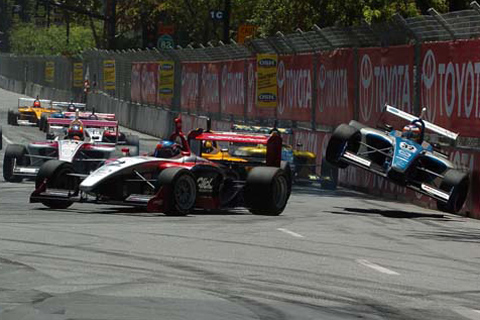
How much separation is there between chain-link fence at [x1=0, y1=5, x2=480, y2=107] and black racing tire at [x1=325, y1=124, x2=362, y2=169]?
2.18 metres

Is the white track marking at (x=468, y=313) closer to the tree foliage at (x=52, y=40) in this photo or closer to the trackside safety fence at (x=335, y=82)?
the trackside safety fence at (x=335, y=82)

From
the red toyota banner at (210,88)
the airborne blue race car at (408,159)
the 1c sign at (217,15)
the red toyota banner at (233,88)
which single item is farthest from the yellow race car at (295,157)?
the 1c sign at (217,15)

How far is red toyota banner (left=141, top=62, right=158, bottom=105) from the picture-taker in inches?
2121

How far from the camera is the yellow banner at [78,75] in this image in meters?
75.3

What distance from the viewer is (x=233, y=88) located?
40250mm

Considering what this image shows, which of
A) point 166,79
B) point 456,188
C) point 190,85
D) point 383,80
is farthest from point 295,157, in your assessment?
point 166,79

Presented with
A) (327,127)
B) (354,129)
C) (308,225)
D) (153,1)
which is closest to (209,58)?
(327,127)

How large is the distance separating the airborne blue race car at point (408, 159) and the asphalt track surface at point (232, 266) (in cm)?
57

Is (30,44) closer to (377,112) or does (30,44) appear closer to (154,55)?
(154,55)

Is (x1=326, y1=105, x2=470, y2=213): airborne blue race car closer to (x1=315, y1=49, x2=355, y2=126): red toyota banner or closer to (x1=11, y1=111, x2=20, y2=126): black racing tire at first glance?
(x1=315, y1=49, x2=355, y2=126): red toyota banner

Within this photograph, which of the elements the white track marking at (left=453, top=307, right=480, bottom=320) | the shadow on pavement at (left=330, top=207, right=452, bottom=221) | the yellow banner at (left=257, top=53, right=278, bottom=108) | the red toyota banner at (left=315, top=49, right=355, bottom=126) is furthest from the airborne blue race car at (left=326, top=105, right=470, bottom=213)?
→ the yellow banner at (left=257, top=53, right=278, bottom=108)

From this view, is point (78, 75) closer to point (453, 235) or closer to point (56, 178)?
point (56, 178)

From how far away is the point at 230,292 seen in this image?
1041cm

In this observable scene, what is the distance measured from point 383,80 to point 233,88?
1405 cm
